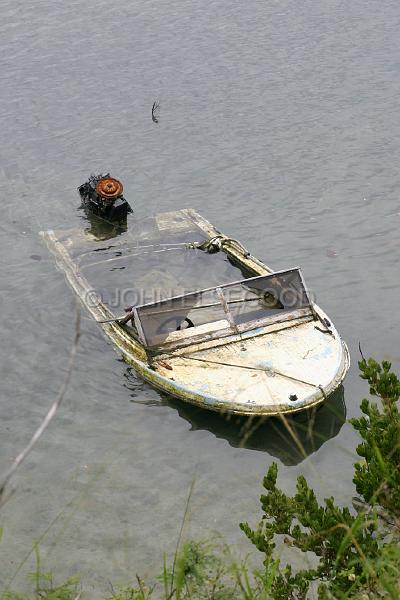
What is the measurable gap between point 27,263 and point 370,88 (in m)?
14.8

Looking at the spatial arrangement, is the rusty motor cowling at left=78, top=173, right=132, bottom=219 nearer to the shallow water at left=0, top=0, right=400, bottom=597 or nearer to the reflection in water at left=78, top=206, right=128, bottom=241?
the reflection in water at left=78, top=206, right=128, bottom=241

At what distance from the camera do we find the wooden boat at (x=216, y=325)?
12.4 m

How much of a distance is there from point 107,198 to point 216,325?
23.9 ft

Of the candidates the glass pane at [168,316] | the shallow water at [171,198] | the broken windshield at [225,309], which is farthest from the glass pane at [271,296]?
the shallow water at [171,198]

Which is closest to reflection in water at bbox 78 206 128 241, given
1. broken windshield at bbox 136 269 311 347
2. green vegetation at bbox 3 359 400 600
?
broken windshield at bbox 136 269 311 347

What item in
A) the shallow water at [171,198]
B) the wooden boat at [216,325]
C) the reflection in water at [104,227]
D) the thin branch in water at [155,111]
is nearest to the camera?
the shallow water at [171,198]

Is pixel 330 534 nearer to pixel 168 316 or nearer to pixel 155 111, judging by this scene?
pixel 168 316

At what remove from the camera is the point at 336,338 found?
13.6 metres

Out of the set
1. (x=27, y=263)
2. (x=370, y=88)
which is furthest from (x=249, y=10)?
(x=27, y=263)

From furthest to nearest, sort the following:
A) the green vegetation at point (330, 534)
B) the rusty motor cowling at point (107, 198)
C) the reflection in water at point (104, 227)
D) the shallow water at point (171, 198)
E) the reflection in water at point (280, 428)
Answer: the rusty motor cowling at point (107, 198) < the reflection in water at point (104, 227) < the reflection in water at point (280, 428) < the shallow water at point (171, 198) < the green vegetation at point (330, 534)

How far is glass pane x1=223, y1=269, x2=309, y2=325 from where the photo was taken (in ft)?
47.2

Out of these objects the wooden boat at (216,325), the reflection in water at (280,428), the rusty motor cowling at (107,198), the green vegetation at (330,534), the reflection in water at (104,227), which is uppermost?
the rusty motor cowling at (107,198)

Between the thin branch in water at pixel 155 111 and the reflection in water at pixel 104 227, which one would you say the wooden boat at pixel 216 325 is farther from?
the thin branch in water at pixel 155 111

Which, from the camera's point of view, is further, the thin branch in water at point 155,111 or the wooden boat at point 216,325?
the thin branch in water at point 155,111
